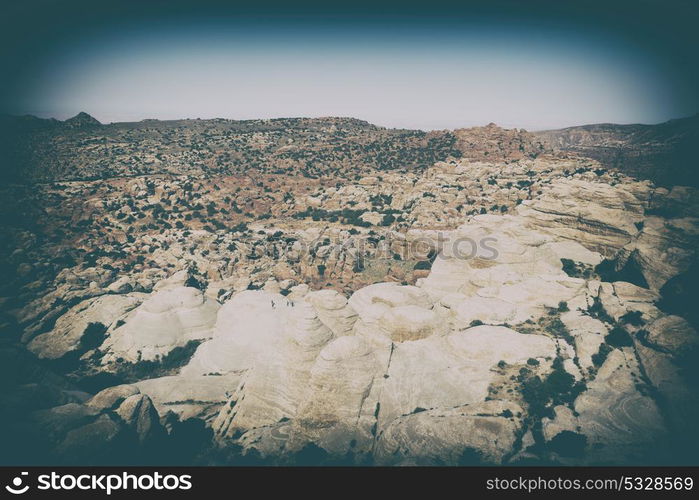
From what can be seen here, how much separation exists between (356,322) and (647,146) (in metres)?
129

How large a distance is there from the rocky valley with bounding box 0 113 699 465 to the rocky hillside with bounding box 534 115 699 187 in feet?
7.57

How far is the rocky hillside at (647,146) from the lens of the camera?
78062mm

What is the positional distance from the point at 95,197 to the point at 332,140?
77.1 m

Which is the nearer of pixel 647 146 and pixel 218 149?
pixel 647 146

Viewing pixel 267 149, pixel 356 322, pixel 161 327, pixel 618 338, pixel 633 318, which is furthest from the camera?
pixel 267 149

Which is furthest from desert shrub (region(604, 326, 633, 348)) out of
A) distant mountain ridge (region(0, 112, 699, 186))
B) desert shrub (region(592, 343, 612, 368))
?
distant mountain ridge (region(0, 112, 699, 186))

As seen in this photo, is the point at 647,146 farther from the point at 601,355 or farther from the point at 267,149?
the point at 267,149

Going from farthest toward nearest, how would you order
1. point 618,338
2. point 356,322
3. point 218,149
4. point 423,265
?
point 218,149 → point 423,265 → point 356,322 → point 618,338

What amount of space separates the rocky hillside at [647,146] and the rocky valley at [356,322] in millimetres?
2307

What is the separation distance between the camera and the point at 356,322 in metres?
40.1

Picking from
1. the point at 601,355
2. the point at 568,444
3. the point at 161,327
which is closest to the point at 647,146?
the point at 601,355
